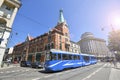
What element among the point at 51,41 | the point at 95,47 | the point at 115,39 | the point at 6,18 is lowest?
the point at 115,39

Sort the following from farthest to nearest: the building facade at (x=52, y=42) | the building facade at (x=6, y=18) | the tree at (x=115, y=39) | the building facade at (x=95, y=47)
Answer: the building facade at (x=95, y=47) < the building facade at (x=52, y=42) < the tree at (x=115, y=39) < the building facade at (x=6, y=18)

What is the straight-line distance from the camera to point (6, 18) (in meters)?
21.6

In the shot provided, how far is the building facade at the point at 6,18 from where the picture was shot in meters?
20.1

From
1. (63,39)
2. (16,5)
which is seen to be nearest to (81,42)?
(63,39)

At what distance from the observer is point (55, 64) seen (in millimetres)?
13430

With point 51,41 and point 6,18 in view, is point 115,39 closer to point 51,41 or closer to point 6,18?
point 51,41

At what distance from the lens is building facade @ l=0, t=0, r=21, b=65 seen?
20141 millimetres

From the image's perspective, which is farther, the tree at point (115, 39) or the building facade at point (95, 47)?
the building facade at point (95, 47)

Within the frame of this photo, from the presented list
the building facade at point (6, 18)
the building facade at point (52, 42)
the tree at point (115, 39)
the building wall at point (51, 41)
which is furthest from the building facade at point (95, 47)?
the building facade at point (6, 18)

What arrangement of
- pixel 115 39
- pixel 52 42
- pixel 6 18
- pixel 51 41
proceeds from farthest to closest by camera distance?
pixel 51 41 → pixel 52 42 → pixel 115 39 → pixel 6 18

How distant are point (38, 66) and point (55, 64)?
26.8 ft

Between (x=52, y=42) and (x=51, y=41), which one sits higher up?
(x=51, y=41)

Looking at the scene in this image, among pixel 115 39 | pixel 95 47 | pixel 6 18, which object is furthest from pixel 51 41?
pixel 95 47

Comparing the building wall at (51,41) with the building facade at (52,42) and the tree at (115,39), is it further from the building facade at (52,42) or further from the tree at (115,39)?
the tree at (115,39)
